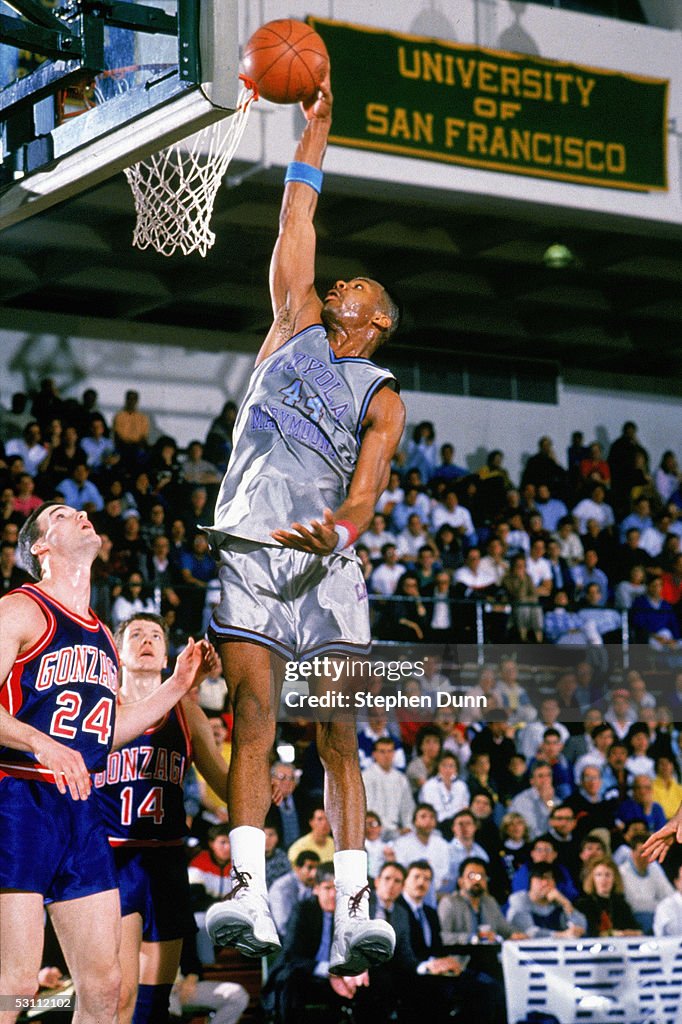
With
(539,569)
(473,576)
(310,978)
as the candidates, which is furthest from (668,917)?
(539,569)

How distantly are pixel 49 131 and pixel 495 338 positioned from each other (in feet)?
36.6

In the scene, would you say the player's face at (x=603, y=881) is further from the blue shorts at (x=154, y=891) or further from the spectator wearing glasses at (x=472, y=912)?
the blue shorts at (x=154, y=891)

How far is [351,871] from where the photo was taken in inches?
235

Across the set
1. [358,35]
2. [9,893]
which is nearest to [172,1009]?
[9,893]

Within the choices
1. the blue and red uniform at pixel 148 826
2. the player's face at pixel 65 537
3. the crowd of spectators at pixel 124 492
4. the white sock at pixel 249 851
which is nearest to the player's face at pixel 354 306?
the player's face at pixel 65 537

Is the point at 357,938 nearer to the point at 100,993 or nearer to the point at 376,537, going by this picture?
the point at 100,993

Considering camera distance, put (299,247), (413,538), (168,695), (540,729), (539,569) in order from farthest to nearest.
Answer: (539,569)
(413,538)
(540,729)
(299,247)
(168,695)

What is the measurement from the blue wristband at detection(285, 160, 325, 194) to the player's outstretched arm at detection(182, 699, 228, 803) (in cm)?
221

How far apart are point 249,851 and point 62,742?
2.64 ft

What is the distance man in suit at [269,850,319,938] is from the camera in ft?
29.5

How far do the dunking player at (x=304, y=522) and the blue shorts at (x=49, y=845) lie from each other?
18.6 inches

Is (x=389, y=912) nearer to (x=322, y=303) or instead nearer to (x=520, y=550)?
(x=322, y=303)

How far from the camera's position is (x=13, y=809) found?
556cm

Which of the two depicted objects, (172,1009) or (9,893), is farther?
(172,1009)
